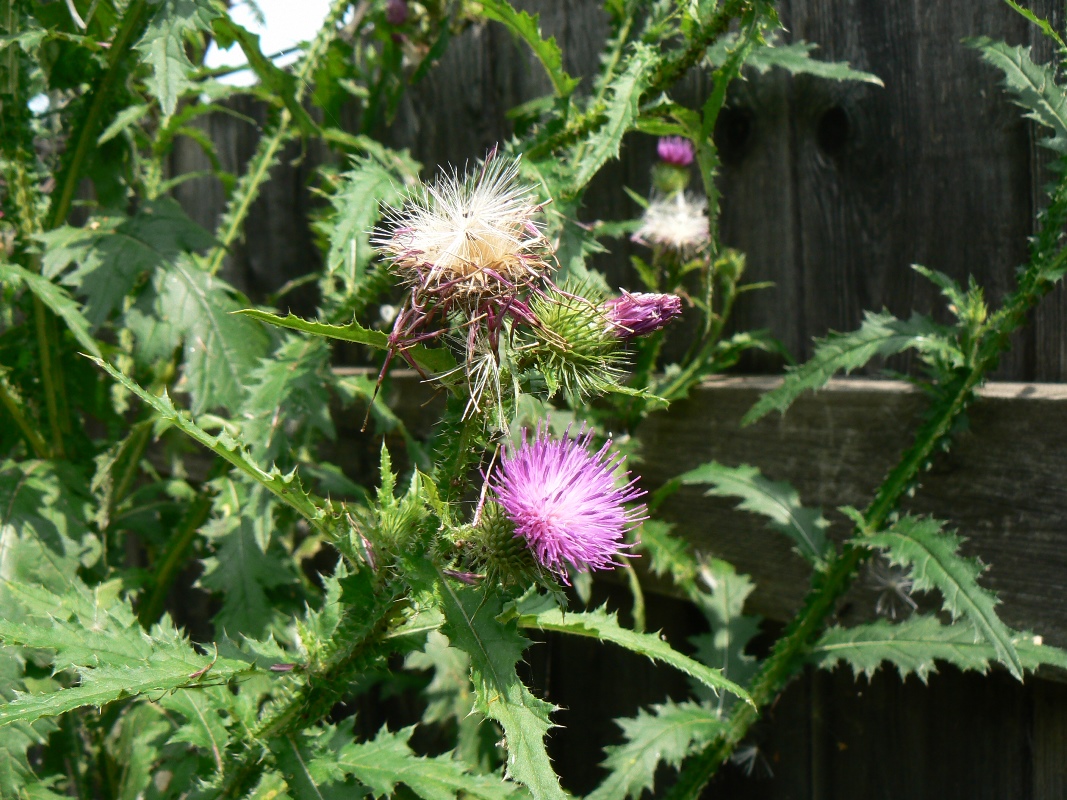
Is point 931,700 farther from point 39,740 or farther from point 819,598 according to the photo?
point 39,740

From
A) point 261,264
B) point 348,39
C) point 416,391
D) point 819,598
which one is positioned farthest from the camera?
point 261,264

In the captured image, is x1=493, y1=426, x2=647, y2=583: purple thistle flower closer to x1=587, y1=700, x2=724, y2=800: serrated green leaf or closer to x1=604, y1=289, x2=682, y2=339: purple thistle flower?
x1=604, y1=289, x2=682, y2=339: purple thistle flower

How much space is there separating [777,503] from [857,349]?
0.41 metres

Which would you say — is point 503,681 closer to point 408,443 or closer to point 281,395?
point 281,395

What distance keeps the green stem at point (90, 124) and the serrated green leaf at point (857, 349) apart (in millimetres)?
1735

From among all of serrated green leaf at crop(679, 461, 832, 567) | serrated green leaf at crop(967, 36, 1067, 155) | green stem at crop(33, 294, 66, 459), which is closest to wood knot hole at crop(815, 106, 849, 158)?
serrated green leaf at crop(967, 36, 1067, 155)

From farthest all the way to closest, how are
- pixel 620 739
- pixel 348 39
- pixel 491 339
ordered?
pixel 348 39 → pixel 620 739 → pixel 491 339

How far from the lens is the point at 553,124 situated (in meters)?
2.03

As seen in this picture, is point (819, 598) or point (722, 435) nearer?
point (819, 598)

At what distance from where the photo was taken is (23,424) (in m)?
A: 2.22

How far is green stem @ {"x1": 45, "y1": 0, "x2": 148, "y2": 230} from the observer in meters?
2.06

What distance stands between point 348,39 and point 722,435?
2279 mm

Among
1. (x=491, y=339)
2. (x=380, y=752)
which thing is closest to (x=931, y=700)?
(x=380, y=752)

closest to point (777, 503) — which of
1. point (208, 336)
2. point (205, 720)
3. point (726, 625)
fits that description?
point (726, 625)
